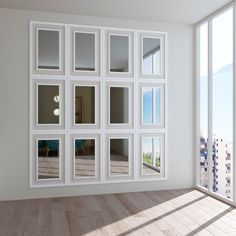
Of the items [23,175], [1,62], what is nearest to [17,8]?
[1,62]

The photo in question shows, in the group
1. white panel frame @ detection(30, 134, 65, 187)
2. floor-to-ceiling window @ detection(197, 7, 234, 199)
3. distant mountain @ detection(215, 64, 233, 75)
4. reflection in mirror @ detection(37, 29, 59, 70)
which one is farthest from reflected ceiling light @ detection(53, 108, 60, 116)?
distant mountain @ detection(215, 64, 233, 75)

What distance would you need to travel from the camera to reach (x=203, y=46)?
502cm

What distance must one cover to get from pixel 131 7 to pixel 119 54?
0.77 meters

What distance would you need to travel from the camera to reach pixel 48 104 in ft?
15.0

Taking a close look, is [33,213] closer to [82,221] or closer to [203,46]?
[82,221]

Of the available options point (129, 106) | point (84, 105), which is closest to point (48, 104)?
point (84, 105)

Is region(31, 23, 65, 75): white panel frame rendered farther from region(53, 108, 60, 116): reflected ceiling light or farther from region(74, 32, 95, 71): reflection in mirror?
region(53, 108, 60, 116): reflected ceiling light

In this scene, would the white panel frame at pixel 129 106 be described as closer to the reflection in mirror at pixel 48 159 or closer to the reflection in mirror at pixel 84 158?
the reflection in mirror at pixel 84 158

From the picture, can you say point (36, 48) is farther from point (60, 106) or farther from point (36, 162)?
point (36, 162)

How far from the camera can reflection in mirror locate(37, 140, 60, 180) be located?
4.52 meters

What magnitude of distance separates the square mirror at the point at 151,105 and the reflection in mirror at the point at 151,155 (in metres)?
0.30

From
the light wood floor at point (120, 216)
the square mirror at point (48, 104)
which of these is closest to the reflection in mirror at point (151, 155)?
the light wood floor at point (120, 216)

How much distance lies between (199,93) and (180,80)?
15.3 inches

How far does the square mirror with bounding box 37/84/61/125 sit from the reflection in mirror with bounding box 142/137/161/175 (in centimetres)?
149
